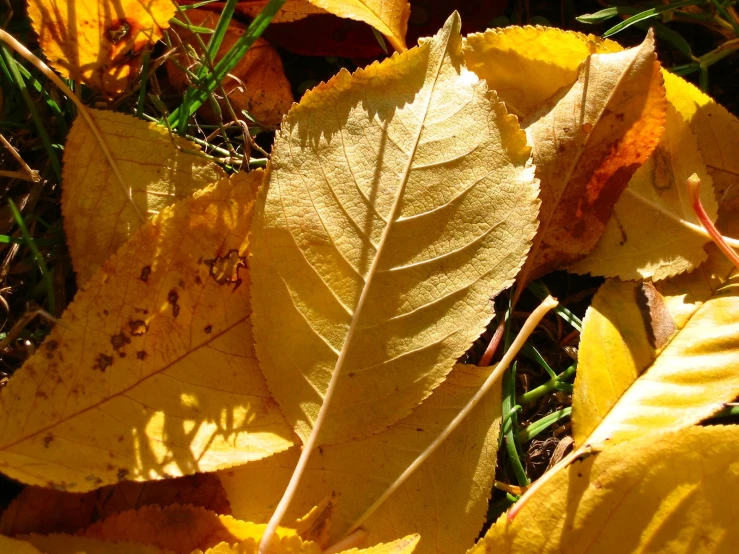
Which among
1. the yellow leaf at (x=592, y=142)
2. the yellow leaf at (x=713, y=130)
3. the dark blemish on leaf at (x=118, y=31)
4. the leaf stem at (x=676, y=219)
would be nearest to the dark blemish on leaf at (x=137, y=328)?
the dark blemish on leaf at (x=118, y=31)

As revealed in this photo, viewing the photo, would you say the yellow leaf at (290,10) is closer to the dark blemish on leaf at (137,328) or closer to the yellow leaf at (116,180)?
the yellow leaf at (116,180)

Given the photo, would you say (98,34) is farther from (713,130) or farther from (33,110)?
(713,130)

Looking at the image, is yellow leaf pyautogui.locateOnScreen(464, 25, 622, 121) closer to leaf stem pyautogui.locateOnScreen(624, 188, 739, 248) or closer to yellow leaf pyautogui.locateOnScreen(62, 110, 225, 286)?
leaf stem pyautogui.locateOnScreen(624, 188, 739, 248)

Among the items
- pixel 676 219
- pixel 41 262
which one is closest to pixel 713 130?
pixel 676 219

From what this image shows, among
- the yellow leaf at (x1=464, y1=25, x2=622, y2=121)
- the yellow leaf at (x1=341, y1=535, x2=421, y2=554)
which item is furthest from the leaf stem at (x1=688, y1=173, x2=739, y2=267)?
the yellow leaf at (x1=341, y1=535, x2=421, y2=554)

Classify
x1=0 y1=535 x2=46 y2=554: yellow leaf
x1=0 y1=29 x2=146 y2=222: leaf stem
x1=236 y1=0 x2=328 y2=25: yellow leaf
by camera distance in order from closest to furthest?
x1=0 y1=535 x2=46 y2=554: yellow leaf → x1=0 y1=29 x2=146 y2=222: leaf stem → x1=236 y1=0 x2=328 y2=25: yellow leaf

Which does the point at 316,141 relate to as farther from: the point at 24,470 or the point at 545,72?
the point at 24,470
